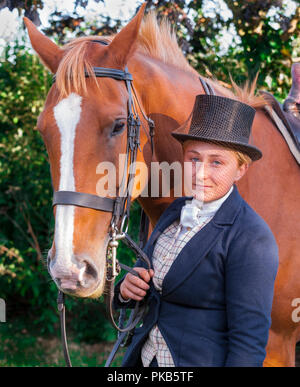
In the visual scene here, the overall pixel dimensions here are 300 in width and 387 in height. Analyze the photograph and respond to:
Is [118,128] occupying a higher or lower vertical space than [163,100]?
lower

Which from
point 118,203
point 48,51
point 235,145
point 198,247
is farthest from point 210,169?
point 48,51

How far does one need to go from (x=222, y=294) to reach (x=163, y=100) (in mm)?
1150

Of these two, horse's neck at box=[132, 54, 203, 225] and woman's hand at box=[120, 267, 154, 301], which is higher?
horse's neck at box=[132, 54, 203, 225]

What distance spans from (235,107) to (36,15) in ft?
7.65

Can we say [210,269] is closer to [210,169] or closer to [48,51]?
[210,169]

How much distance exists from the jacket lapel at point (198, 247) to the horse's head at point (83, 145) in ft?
1.03

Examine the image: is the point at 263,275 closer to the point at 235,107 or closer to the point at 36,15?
the point at 235,107

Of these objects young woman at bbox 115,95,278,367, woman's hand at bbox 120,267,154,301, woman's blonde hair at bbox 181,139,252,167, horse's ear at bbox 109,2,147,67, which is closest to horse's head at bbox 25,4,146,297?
horse's ear at bbox 109,2,147,67

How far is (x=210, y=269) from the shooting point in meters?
1.66

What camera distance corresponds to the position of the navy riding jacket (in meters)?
1.55

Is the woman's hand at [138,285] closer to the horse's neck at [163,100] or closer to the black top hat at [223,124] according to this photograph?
the black top hat at [223,124]

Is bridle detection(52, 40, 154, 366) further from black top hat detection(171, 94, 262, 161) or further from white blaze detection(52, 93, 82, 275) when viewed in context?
black top hat detection(171, 94, 262, 161)

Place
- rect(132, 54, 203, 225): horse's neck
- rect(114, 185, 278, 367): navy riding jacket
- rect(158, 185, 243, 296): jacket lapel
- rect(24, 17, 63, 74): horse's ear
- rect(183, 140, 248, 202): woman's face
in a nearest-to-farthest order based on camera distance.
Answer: rect(114, 185, 278, 367): navy riding jacket → rect(158, 185, 243, 296): jacket lapel → rect(183, 140, 248, 202): woman's face → rect(24, 17, 63, 74): horse's ear → rect(132, 54, 203, 225): horse's neck

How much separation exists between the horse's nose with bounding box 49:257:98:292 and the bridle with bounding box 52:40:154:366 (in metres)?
0.13
